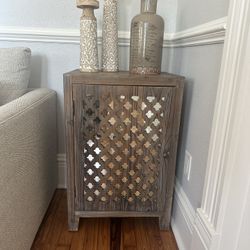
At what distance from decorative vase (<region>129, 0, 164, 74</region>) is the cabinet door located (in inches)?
5.4

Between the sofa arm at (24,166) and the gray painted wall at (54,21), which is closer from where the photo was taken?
the sofa arm at (24,166)

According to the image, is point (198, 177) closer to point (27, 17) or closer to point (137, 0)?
point (137, 0)

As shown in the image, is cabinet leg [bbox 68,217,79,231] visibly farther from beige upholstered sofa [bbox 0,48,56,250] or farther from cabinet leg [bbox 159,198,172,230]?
cabinet leg [bbox 159,198,172,230]

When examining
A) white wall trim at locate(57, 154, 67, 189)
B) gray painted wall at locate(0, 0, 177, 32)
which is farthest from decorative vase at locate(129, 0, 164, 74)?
white wall trim at locate(57, 154, 67, 189)

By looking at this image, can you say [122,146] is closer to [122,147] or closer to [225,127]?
[122,147]

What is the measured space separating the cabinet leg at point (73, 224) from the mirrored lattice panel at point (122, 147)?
0.08 metres

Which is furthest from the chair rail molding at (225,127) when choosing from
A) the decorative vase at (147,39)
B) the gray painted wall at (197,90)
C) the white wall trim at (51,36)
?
the white wall trim at (51,36)

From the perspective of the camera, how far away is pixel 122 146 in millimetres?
Result: 1037

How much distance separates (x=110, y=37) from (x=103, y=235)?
36.1 inches

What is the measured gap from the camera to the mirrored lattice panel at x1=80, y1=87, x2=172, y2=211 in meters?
0.97

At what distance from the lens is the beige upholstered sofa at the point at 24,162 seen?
0.73 m

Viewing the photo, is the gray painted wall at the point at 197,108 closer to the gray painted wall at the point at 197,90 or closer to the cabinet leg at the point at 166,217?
the gray painted wall at the point at 197,90

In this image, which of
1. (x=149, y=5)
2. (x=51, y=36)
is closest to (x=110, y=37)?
(x=149, y=5)

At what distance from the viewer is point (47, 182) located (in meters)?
1.20
